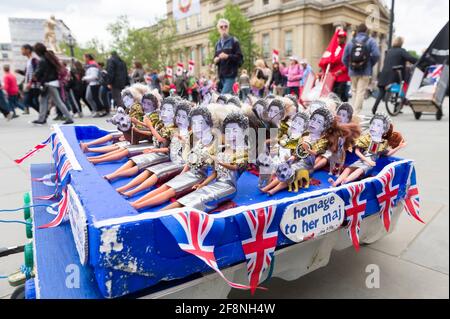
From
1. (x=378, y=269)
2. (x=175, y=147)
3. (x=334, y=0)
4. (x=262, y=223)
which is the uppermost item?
(x=334, y=0)

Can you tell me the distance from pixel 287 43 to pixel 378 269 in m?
34.1

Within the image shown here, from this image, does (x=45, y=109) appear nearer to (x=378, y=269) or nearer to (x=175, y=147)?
(x=175, y=147)

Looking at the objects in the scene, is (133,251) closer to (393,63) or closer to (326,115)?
(326,115)

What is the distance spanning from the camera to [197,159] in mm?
1941

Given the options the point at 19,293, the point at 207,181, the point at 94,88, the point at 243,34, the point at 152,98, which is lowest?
the point at 19,293

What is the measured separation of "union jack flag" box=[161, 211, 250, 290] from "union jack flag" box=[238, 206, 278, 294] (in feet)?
0.49

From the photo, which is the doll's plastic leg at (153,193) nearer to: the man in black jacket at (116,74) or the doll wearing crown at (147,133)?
the doll wearing crown at (147,133)

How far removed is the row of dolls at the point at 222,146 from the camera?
6.08 ft

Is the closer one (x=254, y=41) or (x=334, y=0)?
(x=334, y=0)

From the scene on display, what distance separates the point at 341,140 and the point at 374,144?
0.30 metres

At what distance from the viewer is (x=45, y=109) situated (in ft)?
16.4

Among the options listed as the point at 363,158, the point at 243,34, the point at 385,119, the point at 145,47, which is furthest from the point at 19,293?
the point at 243,34

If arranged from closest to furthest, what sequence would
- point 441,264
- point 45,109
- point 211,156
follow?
point 211,156 < point 441,264 < point 45,109
